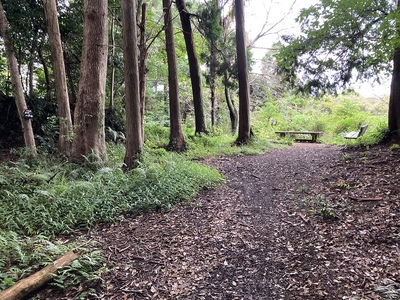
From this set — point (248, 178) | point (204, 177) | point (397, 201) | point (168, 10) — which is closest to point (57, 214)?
point (204, 177)

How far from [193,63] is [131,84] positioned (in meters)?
5.03

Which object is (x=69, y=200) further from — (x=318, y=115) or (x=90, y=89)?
(x=318, y=115)

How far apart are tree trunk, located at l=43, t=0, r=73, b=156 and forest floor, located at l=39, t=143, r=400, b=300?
150 inches

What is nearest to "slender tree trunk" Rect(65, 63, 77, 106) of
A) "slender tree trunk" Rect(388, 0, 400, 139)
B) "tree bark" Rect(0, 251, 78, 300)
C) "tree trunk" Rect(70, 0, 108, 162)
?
"tree trunk" Rect(70, 0, 108, 162)

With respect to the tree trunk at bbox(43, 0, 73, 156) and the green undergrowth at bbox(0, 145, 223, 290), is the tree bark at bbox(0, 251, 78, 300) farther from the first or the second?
the tree trunk at bbox(43, 0, 73, 156)

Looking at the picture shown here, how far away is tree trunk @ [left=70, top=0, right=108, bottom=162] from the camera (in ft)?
18.4

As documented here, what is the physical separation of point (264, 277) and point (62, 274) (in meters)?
1.97

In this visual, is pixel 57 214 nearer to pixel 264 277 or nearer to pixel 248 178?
pixel 264 277

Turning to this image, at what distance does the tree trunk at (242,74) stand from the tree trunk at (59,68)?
6048mm

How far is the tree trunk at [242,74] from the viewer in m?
9.32

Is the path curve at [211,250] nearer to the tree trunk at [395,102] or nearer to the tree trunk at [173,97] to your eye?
the tree trunk at [395,102]

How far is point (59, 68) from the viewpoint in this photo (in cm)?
611

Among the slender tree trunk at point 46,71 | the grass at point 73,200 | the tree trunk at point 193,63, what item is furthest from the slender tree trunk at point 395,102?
the slender tree trunk at point 46,71

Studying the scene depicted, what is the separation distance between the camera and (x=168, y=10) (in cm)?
827
